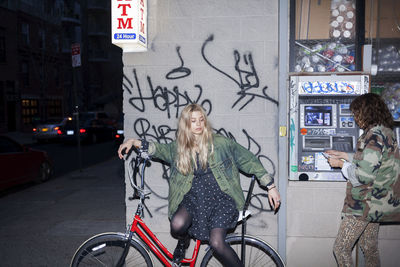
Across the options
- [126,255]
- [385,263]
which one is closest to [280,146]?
[385,263]

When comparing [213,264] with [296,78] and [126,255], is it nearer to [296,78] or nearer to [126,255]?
[126,255]

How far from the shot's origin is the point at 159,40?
412 centimetres

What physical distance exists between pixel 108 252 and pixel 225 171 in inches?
48.6

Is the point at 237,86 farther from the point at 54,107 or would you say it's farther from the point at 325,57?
the point at 54,107

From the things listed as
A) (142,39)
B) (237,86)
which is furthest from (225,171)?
(142,39)

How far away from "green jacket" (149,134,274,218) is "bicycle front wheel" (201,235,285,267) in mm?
290

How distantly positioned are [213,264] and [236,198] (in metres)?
0.70

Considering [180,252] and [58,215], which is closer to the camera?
[180,252]

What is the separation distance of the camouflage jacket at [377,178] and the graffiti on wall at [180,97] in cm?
110

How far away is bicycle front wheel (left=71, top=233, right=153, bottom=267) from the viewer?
3.21 meters

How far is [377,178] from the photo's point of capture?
10.2 ft

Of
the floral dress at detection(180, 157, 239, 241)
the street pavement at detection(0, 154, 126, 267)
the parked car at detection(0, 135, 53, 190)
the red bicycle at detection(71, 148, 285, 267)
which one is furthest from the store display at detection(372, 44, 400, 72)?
the parked car at detection(0, 135, 53, 190)

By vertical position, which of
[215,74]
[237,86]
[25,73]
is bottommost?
[237,86]

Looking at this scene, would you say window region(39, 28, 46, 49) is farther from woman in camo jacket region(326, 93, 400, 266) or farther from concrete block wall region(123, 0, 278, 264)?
woman in camo jacket region(326, 93, 400, 266)
